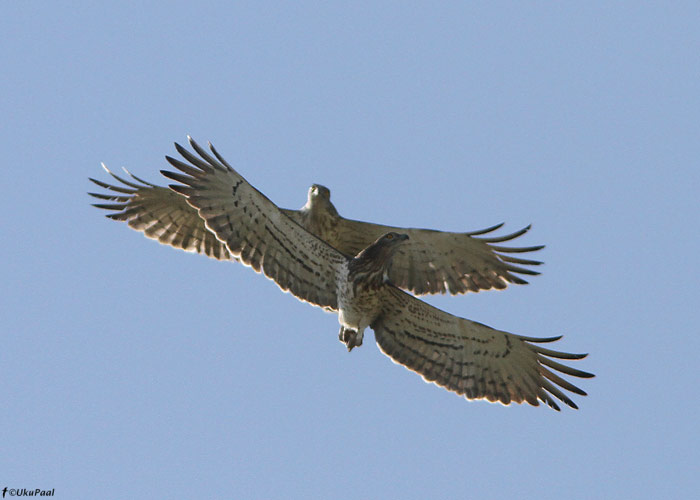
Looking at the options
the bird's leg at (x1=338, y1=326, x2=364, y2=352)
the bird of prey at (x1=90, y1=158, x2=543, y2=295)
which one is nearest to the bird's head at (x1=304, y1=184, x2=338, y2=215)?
the bird of prey at (x1=90, y1=158, x2=543, y2=295)

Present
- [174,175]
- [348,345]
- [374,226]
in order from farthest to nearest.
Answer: [374,226], [348,345], [174,175]

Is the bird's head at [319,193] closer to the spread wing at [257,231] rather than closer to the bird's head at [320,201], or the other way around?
the bird's head at [320,201]

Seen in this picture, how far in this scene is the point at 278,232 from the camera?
1215 cm

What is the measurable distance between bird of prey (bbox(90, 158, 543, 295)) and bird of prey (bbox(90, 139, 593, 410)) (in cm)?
130

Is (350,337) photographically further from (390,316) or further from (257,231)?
(257,231)

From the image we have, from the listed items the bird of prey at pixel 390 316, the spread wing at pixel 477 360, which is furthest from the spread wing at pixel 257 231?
the spread wing at pixel 477 360

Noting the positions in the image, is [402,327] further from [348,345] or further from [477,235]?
[477,235]

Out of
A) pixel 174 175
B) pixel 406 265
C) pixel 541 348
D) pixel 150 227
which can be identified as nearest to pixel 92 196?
pixel 150 227

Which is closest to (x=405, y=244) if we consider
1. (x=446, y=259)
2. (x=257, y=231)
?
(x=446, y=259)

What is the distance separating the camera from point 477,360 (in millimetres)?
12508

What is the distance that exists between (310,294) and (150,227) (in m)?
2.68

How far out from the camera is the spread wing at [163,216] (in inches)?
547

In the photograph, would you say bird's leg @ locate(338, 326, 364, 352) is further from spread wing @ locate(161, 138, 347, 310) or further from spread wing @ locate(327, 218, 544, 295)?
spread wing @ locate(327, 218, 544, 295)

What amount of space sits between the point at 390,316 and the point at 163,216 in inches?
134
